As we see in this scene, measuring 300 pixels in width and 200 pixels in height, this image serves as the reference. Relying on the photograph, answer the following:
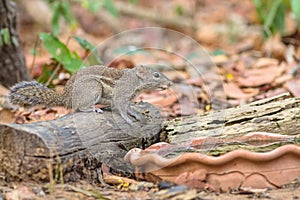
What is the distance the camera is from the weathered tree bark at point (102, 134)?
3160 millimetres

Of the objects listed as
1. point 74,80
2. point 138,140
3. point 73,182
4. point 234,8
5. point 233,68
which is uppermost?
point 234,8

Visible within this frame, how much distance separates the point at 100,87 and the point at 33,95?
1.48ft

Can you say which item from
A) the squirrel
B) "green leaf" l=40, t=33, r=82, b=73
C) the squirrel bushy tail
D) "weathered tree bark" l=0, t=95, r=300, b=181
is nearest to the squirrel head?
the squirrel

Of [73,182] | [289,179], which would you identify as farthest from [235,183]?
[73,182]

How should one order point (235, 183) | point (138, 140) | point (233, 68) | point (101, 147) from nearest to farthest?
1. point (235, 183)
2. point (101, 147)
3. point (138, 140)
4. point (233, 68)

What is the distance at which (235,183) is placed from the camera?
315cm

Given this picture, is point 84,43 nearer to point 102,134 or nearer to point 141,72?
point 141,72

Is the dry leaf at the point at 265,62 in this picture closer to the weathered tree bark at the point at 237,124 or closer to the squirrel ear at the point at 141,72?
the weathered tree bark at the point at 237,124

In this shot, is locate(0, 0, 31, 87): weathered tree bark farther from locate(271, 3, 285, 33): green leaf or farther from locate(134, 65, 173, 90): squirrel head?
locate(271, 3, 285, 33): green leaf

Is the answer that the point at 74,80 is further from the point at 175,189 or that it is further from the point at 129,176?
the point at 175,189

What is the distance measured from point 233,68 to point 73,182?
3.74 metres

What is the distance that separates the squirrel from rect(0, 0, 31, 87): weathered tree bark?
1444 mm

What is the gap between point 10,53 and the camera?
5375mm

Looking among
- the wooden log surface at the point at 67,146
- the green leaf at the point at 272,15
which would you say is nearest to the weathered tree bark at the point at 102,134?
the wooden log surface at the point at 67,146
